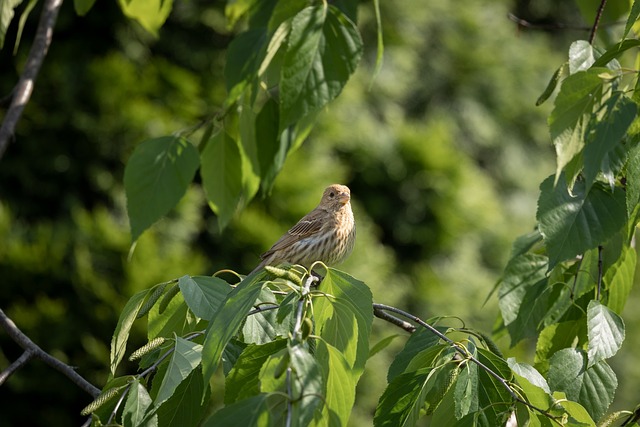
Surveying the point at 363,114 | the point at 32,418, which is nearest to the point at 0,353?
the point at 32,418

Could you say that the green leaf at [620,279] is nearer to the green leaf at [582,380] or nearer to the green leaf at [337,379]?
the green leaf at [582,380]

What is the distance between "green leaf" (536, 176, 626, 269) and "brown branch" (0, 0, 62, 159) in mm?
1869

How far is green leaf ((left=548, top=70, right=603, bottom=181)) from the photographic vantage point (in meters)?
1.92

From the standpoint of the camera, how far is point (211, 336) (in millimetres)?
1713

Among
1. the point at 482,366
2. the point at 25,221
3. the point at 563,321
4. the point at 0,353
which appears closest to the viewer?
the point at 482,366

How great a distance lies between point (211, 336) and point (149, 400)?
0.63ft

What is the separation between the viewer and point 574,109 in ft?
6.32

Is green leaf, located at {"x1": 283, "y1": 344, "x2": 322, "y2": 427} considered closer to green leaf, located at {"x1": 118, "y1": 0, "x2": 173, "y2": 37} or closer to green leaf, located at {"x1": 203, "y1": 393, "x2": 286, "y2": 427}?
green leaf, located at {"x1": 203, "y1": 393, "x2": 286, "y2": 427}

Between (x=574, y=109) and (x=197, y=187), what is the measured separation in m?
5.12

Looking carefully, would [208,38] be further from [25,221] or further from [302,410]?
[302,410]

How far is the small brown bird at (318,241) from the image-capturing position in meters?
3.76

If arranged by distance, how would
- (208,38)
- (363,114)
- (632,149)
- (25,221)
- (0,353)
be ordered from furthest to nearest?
(363,114) → (208,38) → (25,221) → (0,353) → (632,149)

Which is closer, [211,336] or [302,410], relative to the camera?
[302,410]

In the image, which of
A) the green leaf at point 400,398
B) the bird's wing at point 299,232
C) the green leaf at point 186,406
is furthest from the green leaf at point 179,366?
the bird's wing at point 299,232
